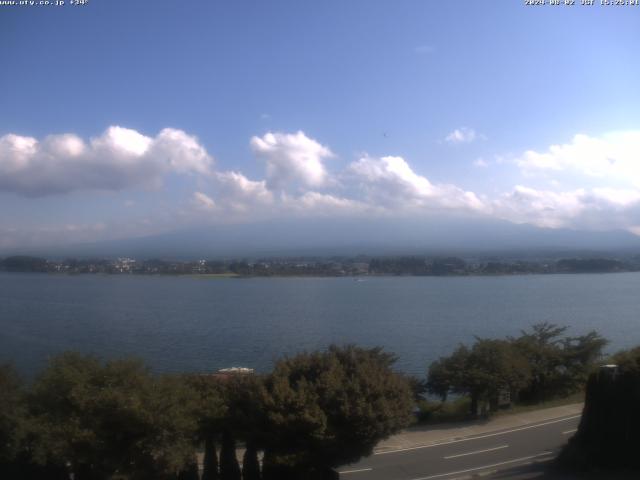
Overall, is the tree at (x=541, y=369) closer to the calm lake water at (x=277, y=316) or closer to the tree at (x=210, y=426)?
the calm lake water at (x=277, y=316)

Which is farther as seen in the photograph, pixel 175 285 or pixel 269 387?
pixel 175 285

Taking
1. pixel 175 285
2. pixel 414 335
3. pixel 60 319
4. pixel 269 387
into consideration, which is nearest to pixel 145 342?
pixel 60 319

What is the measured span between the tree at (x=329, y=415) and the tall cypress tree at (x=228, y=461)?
1.22 ft

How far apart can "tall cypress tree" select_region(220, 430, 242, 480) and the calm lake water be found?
6153mm

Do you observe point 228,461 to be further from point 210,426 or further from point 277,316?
point 277,316

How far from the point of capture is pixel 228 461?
6891 millimetres

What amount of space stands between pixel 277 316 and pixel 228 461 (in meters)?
24.5

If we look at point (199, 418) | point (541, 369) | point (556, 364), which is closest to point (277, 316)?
point (556, 364)

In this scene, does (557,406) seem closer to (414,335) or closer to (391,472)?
(391,472)

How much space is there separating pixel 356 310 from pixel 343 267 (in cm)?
3299

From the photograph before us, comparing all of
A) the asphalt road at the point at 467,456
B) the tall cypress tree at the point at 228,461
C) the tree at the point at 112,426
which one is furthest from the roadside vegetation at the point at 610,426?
the tree at the point at 112,426

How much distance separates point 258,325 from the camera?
28406 millimetres

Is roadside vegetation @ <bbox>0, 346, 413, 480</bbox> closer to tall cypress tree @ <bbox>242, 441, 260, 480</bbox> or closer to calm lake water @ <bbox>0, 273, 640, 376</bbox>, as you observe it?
tall cypress tree @ <bbox>242, 441, 260, 480</bbox>

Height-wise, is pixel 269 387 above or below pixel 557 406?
above
